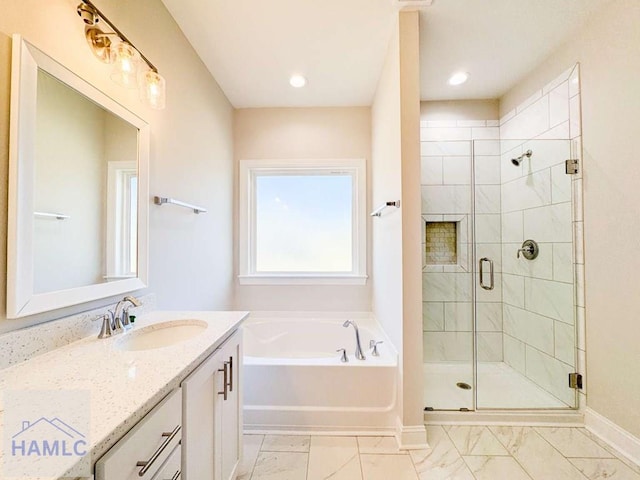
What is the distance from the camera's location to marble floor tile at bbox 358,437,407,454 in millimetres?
1589

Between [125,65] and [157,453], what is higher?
[125,65]

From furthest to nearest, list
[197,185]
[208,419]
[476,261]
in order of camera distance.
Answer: [476,261] → [197,185] → [208,419]

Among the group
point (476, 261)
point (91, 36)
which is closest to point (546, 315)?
point (476, 261)

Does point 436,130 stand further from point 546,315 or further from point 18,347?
point 18,347

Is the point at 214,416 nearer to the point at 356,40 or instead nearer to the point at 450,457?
the point at 450,457

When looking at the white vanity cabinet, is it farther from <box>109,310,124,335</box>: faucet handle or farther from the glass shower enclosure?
the glass shower enclosure

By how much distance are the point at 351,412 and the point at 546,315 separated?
1.65 metres

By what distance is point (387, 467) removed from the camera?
1473 millimetres

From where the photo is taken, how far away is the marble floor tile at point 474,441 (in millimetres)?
1571

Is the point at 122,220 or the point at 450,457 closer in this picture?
the point at 122,220

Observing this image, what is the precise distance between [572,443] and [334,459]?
1.40 metres

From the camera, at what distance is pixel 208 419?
102cm

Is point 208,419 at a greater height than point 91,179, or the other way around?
point 91,179

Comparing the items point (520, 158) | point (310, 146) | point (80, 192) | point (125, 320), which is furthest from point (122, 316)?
point (520, 158)
